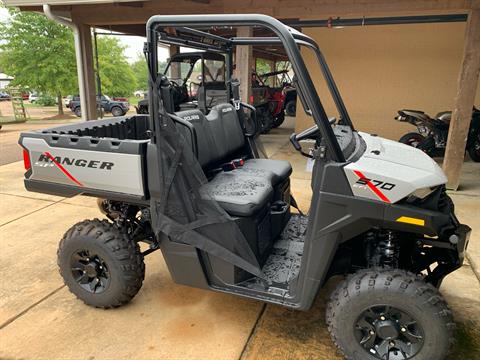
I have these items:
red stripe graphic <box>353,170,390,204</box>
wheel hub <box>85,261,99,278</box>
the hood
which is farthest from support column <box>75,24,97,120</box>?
red stripe graphic <box>353,170,390,204</box>

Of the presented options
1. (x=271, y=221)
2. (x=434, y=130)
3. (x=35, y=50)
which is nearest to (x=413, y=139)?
(x=434, y=130)

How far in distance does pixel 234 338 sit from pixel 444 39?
7.98 metres

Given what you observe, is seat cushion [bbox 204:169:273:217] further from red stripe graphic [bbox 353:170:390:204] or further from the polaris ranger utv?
red stripe graphic [bbox 353:170:390:204]

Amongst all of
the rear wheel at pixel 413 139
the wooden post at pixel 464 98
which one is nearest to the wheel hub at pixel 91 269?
the wooden post at pixel 464 98

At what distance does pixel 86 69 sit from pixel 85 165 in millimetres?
5891

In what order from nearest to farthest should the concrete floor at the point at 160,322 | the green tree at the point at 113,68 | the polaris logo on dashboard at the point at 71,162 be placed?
the concrete floor at the point at 160,322
the polaris logo on dashboard at the point at 71,162
the green tree at the point at 113,68

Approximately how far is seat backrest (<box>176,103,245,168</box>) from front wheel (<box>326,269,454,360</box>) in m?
1.46

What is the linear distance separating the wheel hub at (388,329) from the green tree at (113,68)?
875 inches

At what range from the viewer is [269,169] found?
3293mm

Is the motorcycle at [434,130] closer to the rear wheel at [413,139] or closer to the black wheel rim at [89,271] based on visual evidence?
the rear wheel at [413,139]

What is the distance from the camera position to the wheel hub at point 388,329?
6.70 feet

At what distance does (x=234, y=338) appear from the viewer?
8.06 feet

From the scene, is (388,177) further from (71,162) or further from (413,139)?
(413,139)

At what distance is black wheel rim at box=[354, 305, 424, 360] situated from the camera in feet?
6.67
